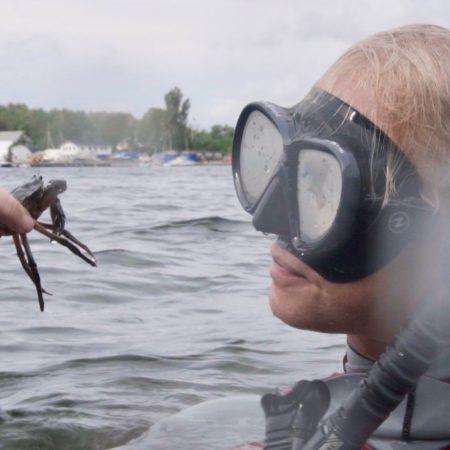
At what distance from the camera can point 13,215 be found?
2.40 meters

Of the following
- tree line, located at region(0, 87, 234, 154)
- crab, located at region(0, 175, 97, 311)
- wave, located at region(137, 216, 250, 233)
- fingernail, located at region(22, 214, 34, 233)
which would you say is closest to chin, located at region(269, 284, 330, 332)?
fingernail, located at region(22, 214, 34, 233)

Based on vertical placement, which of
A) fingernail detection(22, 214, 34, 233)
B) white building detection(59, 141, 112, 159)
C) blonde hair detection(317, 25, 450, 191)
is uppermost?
blonde hair detection(317, 25, 450, 191)

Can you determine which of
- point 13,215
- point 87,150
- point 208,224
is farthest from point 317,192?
point 87,150

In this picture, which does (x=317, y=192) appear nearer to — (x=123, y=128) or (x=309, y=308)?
(x=309, y=308)

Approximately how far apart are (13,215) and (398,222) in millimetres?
1077

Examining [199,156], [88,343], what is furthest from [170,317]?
[199,156]

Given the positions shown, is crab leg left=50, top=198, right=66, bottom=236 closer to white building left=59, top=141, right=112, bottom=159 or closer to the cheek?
the cheek

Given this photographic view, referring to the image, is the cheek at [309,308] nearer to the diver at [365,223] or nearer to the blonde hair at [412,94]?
the diver at [365,223]

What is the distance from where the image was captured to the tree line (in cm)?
6081

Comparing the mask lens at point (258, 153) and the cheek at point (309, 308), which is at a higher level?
the mask lens at point (258, 153)

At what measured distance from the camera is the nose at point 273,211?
1.90 metres

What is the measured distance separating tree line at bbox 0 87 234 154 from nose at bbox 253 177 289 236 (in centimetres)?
5215

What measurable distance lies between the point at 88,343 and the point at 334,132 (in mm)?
3065

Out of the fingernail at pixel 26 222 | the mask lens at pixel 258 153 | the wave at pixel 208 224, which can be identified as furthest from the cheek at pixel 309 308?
the wave at pixel 208 224
